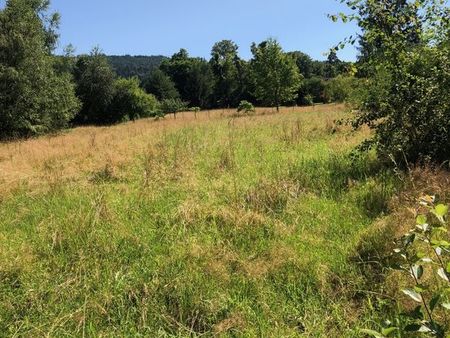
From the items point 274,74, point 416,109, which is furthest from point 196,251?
point 274,74

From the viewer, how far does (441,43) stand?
627 centimetres

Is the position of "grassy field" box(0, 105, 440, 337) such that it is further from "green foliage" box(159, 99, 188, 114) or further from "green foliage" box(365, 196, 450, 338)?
"green foliage" box(159, 99, 188, 114)

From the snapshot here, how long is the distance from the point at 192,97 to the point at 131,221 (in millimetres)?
64812

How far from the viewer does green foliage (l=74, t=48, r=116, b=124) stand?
40.3 meters

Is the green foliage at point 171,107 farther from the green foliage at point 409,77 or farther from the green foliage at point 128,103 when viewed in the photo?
the green foliage at point 409,77

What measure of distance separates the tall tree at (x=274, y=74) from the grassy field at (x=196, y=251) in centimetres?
2994

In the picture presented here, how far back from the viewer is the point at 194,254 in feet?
13.7

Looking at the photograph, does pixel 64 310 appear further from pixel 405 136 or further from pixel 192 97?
pixel 192 97

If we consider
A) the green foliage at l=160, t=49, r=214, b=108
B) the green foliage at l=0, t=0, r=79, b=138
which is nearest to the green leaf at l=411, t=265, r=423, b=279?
the green foliage at l=0, t=0, r=79, b=138

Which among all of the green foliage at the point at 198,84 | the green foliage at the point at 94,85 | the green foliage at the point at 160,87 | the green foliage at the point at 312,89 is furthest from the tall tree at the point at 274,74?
the green foliage at the point at 198,84

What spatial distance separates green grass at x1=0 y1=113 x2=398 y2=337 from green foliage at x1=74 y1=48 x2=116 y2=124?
35722mm

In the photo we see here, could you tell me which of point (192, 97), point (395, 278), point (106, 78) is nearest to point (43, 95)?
point (106, 78)

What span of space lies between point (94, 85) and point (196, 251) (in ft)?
130

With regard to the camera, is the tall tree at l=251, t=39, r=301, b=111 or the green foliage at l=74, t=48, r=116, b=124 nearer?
the tall tree at l=251, t=39, r=301, b=111
